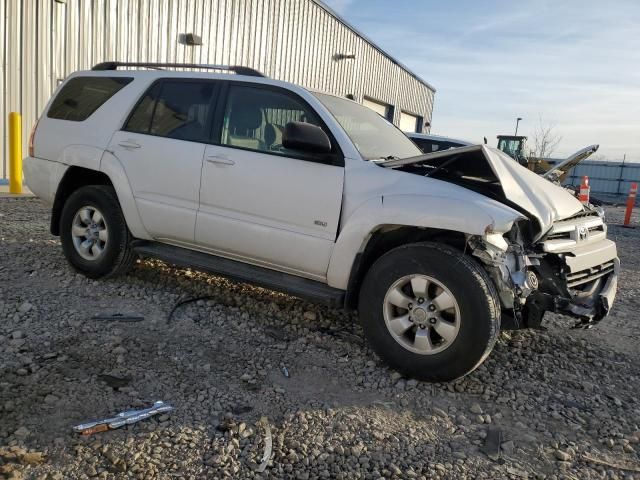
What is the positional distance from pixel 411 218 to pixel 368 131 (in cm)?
119

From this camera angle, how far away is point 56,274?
15.9 feet

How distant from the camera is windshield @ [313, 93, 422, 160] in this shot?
3930 millimetres

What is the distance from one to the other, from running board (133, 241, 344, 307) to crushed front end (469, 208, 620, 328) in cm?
103

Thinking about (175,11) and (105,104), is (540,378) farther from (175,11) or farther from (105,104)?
(175,11)

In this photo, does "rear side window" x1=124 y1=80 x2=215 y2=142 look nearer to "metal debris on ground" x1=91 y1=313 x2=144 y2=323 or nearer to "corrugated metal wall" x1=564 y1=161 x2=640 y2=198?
"metal debris on ground" x1=91 y1=313 x2=144 y2=323

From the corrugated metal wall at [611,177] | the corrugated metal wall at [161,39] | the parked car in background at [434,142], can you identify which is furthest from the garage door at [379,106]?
the parked car in background at [434,142]

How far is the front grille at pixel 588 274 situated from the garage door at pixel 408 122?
23352 millimetres

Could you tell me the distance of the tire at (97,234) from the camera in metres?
4.58

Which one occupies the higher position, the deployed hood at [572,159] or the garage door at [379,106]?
the garage door at [379,106]

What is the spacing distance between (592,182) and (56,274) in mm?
31060

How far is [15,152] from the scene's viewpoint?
376 inches

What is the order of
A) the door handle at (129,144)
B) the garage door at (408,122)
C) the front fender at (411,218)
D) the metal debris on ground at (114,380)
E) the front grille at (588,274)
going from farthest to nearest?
1. the garage door at (408,122)
2. the door handle at (129,144)
3. the front grille at (588,274)
4. the front fender at (411,218)
5. the metal debris on ground at (114,380)

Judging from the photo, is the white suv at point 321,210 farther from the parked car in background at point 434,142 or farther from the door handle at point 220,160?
the parked car in background at point 434,142

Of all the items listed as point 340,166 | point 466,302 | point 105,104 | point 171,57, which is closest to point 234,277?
point 340,166
